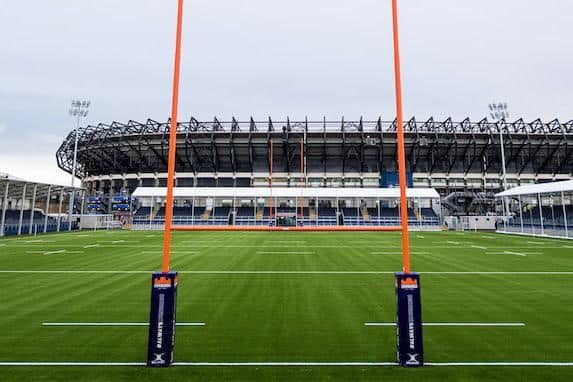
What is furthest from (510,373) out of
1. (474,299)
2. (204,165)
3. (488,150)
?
(488,150)

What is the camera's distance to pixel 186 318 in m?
6.24

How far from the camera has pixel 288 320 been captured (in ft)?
19.9

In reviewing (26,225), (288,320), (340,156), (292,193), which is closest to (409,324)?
(288,320)

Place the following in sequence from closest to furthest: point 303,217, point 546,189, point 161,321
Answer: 1. point 161,321
2. point 546,189
3. point 303,217

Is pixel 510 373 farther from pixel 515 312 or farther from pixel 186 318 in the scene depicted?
pixel 186 318

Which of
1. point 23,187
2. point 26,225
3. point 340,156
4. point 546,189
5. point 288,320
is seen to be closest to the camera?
point 288,320

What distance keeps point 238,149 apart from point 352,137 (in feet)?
65.2

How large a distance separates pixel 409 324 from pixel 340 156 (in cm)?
5050

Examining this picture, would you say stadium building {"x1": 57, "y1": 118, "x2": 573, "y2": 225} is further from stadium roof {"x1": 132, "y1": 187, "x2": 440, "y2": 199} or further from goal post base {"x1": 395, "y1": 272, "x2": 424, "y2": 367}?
goal post base {"x1": 395, "y1": 272, "x2": 424, "y2": 367}

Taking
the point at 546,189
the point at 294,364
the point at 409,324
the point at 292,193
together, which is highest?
the point at 292,193

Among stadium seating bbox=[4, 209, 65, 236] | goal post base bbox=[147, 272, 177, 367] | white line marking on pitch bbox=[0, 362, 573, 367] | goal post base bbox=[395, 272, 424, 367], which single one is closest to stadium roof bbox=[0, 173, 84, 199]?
stadium seating bbox=[4, 209, 65, 236]

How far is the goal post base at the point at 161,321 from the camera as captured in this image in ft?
13.4

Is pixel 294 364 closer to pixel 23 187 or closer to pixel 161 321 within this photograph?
pixel 161 321

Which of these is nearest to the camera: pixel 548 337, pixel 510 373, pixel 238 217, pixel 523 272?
pixel 510 373
